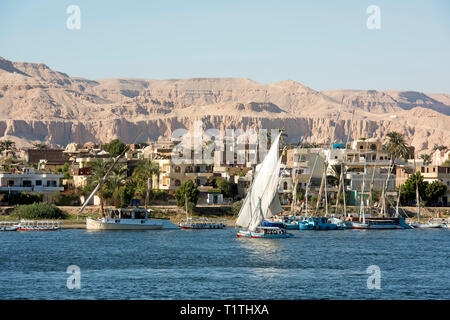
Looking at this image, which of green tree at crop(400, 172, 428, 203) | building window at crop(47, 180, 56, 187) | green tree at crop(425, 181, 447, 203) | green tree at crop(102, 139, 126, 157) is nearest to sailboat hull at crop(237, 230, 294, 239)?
building window at crop(47, 180, 56, 187)

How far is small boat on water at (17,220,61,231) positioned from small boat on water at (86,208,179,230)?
3125 millimetres

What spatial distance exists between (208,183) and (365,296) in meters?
62.1

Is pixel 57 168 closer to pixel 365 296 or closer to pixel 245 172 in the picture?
pixel 245 172

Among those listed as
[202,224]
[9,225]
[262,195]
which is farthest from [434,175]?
[9,225]

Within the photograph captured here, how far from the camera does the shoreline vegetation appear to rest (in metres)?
86.2

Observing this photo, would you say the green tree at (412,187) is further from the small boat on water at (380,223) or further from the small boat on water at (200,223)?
the small boat on water at (200,223)

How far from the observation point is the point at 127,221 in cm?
8450

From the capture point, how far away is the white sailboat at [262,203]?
72.9 m

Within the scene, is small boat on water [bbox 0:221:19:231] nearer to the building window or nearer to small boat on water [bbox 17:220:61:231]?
small boat on water [bbox 17:220:61:231]

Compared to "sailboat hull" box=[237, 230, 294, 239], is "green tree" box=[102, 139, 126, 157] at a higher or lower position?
higher

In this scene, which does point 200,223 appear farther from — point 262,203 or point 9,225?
point 9,225

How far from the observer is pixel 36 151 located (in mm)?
134875

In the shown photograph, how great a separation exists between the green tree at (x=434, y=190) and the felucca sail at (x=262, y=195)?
3327cm
